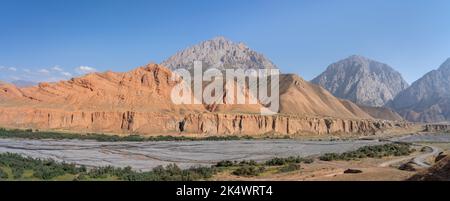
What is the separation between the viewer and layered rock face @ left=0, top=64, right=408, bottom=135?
80812mm

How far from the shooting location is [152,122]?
87875 mm

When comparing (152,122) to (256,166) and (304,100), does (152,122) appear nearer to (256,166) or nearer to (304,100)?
(256,166)

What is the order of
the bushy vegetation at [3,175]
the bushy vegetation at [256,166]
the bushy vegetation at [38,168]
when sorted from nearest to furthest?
1. the bushy vegetation at [3,175]
2. the bushy vegetation at [38,168]
3. the bushy vegetation at [256,166]

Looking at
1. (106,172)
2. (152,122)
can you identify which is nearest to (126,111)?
(152,122)

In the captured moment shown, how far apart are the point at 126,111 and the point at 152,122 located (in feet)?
19.3

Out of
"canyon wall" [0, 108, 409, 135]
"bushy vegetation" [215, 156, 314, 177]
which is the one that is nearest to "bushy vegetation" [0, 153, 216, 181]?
"bushy vegetation" [215, 156, 314, 177]

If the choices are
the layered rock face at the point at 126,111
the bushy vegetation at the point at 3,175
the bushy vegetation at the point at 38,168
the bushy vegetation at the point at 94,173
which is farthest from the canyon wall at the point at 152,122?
the bushy vegetation at the point at 3,175

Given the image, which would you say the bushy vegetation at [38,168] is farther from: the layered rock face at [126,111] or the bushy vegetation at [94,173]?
the layered rock face at [126,111]

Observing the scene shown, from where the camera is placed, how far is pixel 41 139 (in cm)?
6325

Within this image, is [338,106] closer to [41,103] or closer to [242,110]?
[242,110]

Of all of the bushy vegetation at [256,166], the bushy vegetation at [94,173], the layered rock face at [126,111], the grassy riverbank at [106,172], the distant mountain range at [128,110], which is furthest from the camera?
the distant mountain range at [128,110]

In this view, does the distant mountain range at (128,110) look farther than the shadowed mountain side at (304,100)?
No

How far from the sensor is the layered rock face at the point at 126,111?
80.8m

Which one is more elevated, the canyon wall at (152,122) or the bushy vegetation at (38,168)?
the canyon wall at (152,122)
